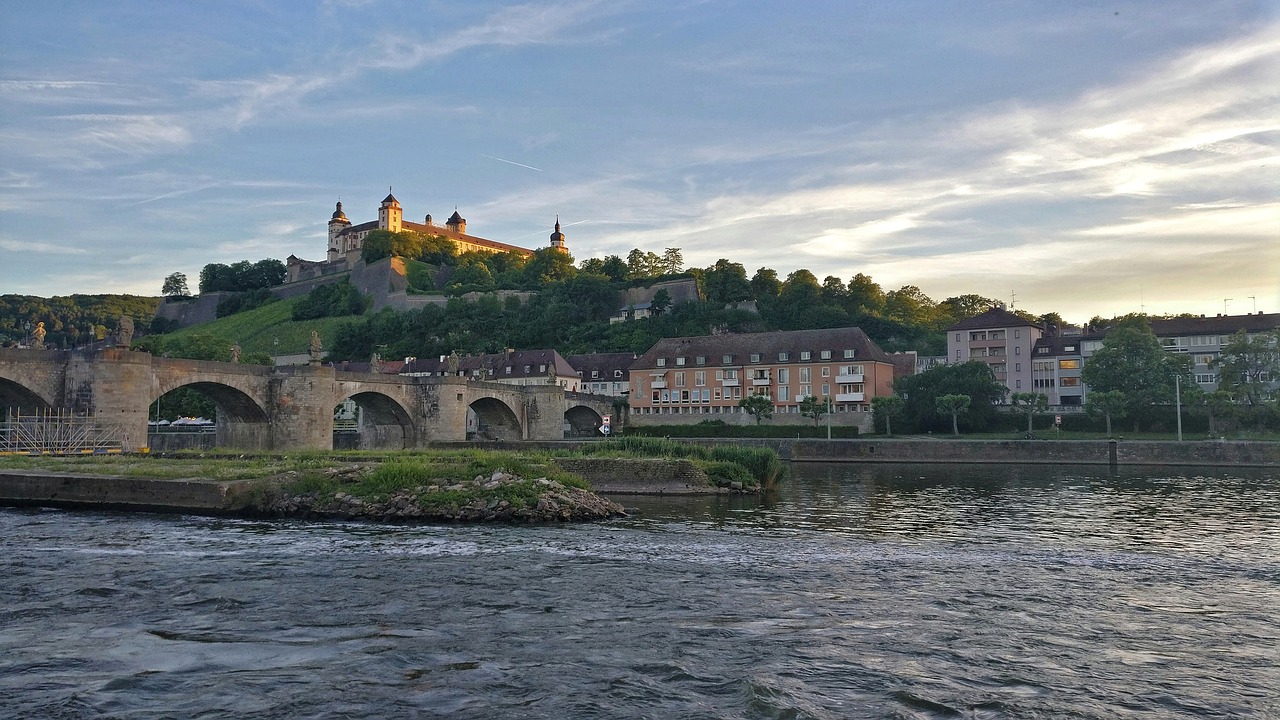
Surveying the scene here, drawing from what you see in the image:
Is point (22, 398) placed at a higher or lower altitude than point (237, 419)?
higher

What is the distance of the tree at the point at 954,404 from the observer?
236ft

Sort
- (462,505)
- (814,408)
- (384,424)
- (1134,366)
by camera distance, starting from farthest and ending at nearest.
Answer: (814,408)
(1134,366)
(384,424)
(462,505)

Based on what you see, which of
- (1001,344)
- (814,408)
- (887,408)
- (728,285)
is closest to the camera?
(887,408)

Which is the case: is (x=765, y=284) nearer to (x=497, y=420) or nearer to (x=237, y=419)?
(x=497, y=420)

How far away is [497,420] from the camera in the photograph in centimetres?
7588

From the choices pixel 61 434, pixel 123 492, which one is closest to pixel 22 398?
pixel 61 434

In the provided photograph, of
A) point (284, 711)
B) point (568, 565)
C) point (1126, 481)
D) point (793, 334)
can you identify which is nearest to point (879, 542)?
point (568, 565)

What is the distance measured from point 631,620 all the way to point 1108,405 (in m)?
65.4

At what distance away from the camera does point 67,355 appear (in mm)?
41094

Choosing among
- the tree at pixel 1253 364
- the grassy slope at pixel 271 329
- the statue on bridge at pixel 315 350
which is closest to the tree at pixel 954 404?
the tree at pixel 1253 364

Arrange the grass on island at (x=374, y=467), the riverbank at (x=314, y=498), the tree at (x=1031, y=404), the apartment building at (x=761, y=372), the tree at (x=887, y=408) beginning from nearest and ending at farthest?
the riverbank at (x=314, y=498) → the grass on island at (x=374, y=467) → the tree at (x=1031, y=404) → the tree at (x=887, y=408) → the apartment building at (x=761, y=372)

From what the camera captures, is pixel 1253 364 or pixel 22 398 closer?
pixel 22 398

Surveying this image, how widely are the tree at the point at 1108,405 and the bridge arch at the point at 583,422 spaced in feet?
138

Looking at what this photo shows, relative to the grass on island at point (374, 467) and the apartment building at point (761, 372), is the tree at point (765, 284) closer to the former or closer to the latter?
the apartment building at point (761, 372)
